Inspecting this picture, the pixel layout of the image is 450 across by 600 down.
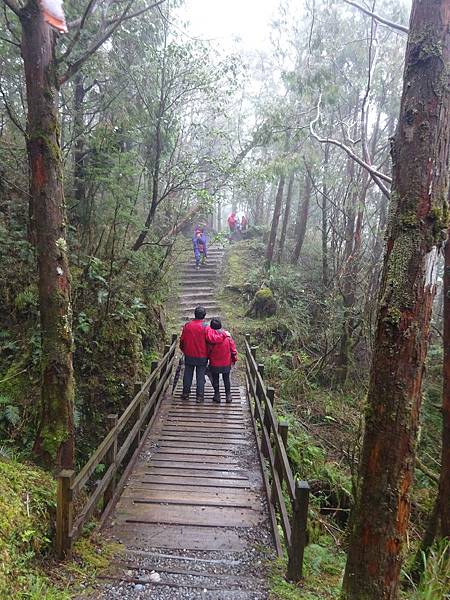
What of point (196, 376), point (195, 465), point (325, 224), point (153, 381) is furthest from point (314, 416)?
point (325, 224)

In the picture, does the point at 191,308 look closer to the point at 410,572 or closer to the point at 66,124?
the point at 66,124

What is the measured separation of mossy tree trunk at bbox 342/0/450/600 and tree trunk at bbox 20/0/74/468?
137 inches

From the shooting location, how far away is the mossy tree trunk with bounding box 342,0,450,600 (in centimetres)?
220

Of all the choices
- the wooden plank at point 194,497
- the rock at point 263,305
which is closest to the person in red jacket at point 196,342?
the wooden plank at point 194,497

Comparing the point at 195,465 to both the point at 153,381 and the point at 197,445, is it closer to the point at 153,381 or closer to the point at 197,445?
the point at 197,445

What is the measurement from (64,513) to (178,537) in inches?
47.6

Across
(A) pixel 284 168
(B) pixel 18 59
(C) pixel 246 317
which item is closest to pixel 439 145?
(B) pixel 18 59

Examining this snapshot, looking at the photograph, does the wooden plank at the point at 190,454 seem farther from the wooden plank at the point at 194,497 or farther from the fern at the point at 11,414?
the fern at the point at 11,414

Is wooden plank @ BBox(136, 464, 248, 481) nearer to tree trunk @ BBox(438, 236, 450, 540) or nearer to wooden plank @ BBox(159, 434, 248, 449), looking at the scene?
wooden plank @ BBox(159, 434, 248, 449)

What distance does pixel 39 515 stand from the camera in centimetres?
346

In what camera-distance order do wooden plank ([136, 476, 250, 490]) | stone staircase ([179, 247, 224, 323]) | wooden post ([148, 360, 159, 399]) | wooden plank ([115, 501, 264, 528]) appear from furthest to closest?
stone staircase ([179, 247, 224, 323]), wooden post ([148, 360, 159, 399]), wooden plank ([136, 476, 250, 490]), wooden plank ([115, 501, 264, 528])

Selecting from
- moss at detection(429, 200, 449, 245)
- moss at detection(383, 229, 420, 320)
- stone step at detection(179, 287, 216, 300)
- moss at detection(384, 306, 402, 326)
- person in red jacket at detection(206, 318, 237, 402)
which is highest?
moss at detection(429, 200, 449, 245)

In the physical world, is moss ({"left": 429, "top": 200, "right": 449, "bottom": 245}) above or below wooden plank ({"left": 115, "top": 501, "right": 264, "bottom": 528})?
above

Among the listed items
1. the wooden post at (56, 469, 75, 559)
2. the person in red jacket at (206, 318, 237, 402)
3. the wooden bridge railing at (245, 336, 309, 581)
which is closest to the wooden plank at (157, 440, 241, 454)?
the wooden bridge railing at (245, 336, 309, 581)
